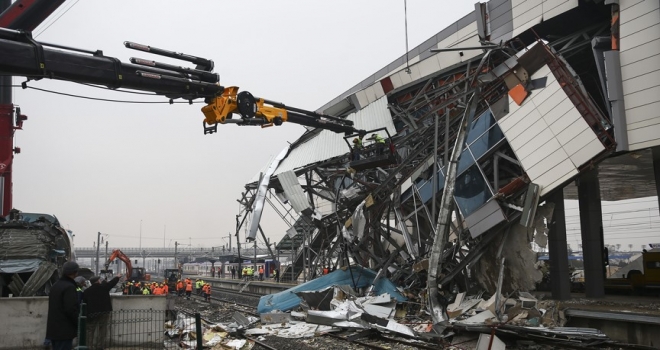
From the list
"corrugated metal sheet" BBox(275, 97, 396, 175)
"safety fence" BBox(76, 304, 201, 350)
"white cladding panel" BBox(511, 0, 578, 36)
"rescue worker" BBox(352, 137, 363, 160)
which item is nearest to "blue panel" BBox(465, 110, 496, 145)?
"white cladding panel" BBox(511, 0, 578, 36)

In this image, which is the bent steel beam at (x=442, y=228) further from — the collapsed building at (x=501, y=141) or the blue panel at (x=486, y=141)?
the blue panel at (x=486, y=141)

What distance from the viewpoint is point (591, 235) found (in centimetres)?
2097

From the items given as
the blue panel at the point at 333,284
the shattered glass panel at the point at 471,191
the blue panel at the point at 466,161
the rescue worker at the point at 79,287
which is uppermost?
the blue panel at the point at 466,161

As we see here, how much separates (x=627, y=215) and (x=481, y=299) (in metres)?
32.9

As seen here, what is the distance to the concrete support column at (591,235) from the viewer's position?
20266 millimetres

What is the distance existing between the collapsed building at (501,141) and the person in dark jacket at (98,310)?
9134mm

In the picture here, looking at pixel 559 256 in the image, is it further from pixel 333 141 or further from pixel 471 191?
pixel 333 141

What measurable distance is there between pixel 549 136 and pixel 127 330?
12.9 meters

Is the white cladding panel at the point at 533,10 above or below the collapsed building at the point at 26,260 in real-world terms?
above

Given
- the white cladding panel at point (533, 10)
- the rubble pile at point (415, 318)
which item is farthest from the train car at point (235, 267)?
the white cladding panel at point (533, 10)

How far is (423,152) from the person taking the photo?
73.3ft

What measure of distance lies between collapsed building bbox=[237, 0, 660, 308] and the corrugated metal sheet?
0.30 feet

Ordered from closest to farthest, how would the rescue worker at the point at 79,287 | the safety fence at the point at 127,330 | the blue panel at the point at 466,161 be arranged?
the rescue worker at the point at 79,287, the safety fence at the point at 127,330, the blue panel at the point at 466,161

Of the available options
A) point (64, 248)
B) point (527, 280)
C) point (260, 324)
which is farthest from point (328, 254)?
point (64, 248)
